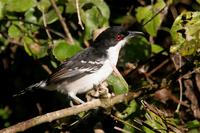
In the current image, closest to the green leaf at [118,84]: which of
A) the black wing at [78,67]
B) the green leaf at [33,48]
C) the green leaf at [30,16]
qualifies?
the black wing at [78,67]

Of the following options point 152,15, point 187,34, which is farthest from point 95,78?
point 187,34

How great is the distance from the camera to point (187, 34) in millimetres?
3822

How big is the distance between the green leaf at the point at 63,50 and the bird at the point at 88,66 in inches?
2.9

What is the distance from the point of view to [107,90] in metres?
4.52

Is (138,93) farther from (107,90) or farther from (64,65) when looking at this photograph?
(64,65)

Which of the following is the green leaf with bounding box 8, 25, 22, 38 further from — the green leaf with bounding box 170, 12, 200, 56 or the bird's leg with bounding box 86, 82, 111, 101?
the green leaf with bounding box 170, 12, 200, 56

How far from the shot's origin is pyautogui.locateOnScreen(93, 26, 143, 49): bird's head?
548cm

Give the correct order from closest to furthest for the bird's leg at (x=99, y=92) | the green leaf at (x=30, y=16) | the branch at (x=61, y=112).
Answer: the branch at (x=61, y=112), the bird's leg at (x=99, y=92), the green leaf at (x=30, y=16)

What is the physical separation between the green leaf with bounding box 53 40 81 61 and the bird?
0.24 ft

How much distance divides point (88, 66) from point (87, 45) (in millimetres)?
689

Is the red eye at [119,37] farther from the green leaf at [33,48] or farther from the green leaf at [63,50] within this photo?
the green leaf at [33,48]

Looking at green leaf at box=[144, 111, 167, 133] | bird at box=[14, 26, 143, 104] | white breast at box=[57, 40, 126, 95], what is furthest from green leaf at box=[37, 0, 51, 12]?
green leaf at box=[144, 111, 167, 133]

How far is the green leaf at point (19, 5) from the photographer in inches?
206

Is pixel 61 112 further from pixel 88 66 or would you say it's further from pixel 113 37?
pixel 113 37
